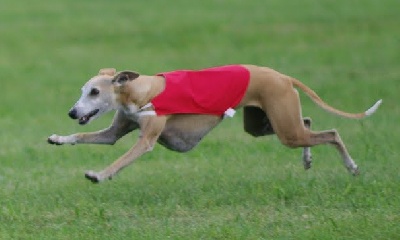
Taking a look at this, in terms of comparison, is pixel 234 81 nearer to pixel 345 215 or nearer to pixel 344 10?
pixel 345 215

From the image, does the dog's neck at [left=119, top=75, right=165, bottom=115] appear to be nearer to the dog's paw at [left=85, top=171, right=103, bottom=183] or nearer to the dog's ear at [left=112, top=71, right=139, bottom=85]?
the dog's ear at [left=112, top=71, right=139, bottom=85]

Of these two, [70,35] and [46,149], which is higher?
[46,149]

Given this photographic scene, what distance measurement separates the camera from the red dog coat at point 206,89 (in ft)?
33.6

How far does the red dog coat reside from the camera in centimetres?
1023

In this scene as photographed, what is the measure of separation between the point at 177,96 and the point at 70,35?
1382 cm

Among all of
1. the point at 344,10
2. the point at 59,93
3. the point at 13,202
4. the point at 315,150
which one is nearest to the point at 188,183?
the point at 13,202

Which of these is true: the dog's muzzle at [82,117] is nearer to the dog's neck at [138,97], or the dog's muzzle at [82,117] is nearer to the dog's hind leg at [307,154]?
the dog's neck at [138,97]

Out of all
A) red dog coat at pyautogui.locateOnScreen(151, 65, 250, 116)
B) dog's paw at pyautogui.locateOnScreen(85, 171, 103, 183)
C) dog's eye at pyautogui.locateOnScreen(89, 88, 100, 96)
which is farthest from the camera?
red dog coat at pyautogui.locateOnScreen(151, 65, 250, 116)

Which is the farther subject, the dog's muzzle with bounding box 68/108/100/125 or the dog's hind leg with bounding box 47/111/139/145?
the dog's hind leg with bounding box 47/111/139/145

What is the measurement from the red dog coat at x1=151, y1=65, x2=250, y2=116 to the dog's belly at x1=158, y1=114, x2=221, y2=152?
0.32ft

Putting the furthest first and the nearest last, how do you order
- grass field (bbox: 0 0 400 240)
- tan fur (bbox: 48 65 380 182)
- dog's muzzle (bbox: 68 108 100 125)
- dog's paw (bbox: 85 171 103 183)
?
tan fur (bbox: 48 65 380 182) → dog's muzzle (bbox: 68 108 100 125) → dog's paw (bbox: 85 171 103 183) → grass field (bbox: 0 0 400 240)

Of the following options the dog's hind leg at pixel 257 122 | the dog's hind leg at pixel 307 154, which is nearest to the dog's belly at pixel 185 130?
the dog's hind leg at pixel 257 122

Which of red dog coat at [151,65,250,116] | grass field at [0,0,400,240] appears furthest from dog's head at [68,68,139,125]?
grass field at [0,0,400,240]

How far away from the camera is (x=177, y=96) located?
10.2m
